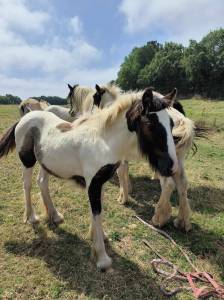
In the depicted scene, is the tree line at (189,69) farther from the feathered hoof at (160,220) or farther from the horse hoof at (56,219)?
the horse hoof at (56,219)

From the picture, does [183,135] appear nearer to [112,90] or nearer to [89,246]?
[89,246]

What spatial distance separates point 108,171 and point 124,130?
517 mm

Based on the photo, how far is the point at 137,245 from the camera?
14.3 ft

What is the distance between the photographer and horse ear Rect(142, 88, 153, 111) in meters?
3.19

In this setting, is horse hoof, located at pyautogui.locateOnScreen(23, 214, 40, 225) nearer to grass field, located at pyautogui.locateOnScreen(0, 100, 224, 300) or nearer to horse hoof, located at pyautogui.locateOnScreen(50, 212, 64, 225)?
grass field, located at pyautogui.locateOnScreen(0, 100, 224, 300)

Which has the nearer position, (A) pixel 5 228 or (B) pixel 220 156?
(A) pixel 5 228

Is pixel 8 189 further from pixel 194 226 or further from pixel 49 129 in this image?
pixel 194 226

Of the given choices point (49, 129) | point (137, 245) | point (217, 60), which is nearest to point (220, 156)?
point (137, 245)

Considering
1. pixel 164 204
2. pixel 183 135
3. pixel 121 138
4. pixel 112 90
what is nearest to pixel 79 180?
pixel 121 138

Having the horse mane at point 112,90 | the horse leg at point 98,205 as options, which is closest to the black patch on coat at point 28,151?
the horse leg at point 98,205

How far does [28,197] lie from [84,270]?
1593mm

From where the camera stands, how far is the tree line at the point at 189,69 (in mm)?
46688

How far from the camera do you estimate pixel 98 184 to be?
3.71 m

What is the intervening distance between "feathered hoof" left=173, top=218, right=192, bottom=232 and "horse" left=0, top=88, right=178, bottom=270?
4.79 ft
